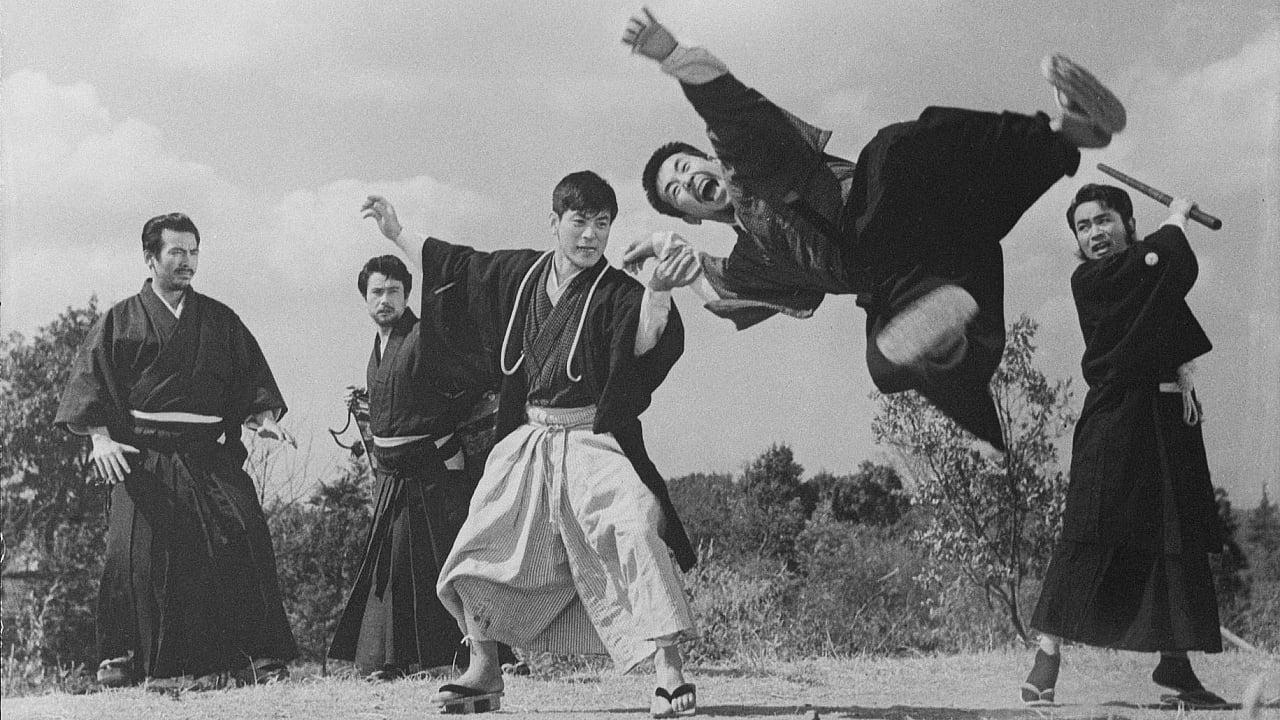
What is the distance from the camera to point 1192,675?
4.58 metres

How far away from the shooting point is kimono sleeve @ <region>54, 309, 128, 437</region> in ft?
17.4

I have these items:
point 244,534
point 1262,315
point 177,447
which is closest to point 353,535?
point 244,534

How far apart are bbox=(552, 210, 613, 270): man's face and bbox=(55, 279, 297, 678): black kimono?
4.41ft

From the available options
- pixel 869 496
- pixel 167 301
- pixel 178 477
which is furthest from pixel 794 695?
pixel 167 301

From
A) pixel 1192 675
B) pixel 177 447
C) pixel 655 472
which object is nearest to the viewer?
pixel 1192 675

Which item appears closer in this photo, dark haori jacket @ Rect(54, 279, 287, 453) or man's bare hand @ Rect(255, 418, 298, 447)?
dark haori jacket @ Rect(54, 279, 287, 453)

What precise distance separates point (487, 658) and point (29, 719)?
172cm

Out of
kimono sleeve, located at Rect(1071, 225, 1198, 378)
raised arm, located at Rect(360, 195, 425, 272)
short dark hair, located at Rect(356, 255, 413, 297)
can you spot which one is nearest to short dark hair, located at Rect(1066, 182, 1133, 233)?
kimono sleeve, located at Rect(1071, 225, 1198, 378)

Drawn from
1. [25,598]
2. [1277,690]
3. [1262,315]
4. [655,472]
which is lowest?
[1277,690]

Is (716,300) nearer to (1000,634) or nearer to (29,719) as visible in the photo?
(1000,634)

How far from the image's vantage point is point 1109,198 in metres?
4.73

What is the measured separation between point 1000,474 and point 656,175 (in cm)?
162

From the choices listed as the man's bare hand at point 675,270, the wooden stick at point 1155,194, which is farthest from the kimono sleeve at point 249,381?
the wooden stick at point 1155,194

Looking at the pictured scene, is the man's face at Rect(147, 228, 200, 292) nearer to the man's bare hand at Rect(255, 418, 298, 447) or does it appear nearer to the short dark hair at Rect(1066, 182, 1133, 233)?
the man's bare hand at Rect(255, 418, 298, 447)
